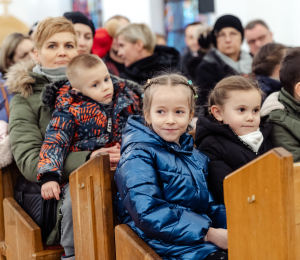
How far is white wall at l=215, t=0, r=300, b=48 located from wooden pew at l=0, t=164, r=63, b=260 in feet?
17.4

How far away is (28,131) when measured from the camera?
2.12 metres

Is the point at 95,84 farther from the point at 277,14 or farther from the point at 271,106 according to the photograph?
the point at 277,14

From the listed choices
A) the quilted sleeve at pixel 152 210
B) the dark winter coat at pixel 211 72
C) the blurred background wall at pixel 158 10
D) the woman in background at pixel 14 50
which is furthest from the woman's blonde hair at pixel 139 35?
the blurred background wall at pixel 158 10

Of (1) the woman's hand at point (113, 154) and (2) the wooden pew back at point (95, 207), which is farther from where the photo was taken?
(1) the woman's hand at point (113, 154)

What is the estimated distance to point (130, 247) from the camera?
1532 mm

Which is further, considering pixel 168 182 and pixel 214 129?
pixel 214 129

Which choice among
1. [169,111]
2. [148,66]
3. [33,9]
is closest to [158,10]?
[33,9]

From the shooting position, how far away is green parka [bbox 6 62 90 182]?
2.00 m

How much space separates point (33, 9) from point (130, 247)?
826 cm

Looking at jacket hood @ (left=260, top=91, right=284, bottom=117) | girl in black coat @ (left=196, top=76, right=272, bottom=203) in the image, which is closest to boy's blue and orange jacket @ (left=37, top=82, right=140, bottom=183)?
girl in black coat @ (left=196, top=76, right=272, bottom=203)

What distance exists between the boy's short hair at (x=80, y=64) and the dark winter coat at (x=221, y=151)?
26.1 inches

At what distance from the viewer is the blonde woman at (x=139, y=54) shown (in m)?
3.41

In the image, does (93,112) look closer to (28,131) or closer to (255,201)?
(28,131)

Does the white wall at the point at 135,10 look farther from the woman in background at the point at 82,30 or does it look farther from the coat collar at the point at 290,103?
the coat collar at the point at 290,103
